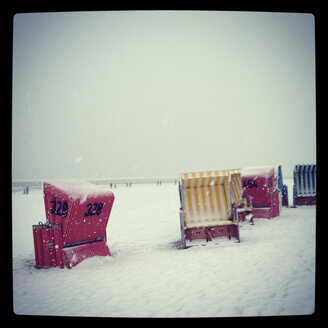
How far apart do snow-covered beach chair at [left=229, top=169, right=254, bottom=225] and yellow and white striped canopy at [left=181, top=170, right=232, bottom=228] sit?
1911 mm

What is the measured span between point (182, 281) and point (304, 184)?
29.3ft

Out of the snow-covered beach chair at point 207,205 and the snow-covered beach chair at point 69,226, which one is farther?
the snow-covered beach chair at point 207,205

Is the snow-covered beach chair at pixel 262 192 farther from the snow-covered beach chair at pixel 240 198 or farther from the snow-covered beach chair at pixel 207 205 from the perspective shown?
the snow-covered beach chair at pixel 207 205

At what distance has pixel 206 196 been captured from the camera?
6.75 metres

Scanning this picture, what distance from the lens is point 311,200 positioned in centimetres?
1125

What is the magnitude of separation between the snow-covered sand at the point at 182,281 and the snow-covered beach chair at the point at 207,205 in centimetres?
36

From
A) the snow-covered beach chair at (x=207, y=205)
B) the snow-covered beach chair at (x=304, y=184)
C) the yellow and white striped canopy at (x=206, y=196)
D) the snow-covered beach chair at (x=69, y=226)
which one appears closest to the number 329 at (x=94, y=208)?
the snow-covered beach chair at (x=69, y=226)

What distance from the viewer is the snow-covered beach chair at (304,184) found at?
11.2 meters

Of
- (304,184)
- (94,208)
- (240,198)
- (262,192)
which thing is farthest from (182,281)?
(304,184)

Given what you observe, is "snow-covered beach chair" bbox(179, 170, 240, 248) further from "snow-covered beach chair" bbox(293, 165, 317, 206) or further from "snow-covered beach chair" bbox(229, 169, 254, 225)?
"snow-covered beach chair" bbox(293, 165, 317, 206)

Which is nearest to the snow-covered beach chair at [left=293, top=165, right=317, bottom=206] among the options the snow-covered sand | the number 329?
the snow-covered sand
